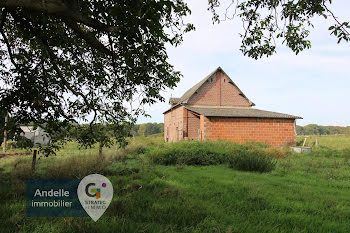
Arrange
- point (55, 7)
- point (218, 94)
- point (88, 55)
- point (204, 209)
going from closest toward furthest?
point (55, 7)
point (204, 209)
point (88, 55)
point (218, 94)

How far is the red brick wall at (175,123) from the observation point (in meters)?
27.6

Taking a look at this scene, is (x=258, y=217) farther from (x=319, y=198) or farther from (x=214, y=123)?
(x=214, y=123)

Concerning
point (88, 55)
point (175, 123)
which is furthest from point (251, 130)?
point (88, 55)

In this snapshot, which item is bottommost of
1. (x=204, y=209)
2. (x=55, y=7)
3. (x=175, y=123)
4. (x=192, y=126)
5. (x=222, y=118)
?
(x=204, y=209)

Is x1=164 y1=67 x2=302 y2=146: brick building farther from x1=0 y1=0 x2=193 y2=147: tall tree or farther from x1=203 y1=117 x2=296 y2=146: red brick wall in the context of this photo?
x1=0 y1=0 x2=193 y2=147: tall tree

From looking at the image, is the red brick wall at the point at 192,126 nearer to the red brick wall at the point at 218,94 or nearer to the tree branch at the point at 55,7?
the red brick wall at the point at 218,94

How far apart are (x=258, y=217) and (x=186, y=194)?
184 centimetres

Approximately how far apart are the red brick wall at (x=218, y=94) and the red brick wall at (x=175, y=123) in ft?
7.79

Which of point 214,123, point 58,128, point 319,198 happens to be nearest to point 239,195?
point 319,198

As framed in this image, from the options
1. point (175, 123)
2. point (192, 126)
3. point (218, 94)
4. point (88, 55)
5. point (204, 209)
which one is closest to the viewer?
point (204, 209)

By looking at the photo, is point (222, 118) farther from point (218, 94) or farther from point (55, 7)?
point (55, 7)

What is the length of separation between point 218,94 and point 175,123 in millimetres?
7148

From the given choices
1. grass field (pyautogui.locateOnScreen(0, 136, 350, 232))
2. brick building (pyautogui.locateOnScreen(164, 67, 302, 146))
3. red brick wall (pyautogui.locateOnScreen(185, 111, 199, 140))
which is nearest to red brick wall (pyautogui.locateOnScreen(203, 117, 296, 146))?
brick building (pyautogui.locateOnScreen(164, 67, 302, 146))

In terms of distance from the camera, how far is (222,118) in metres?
21.1
